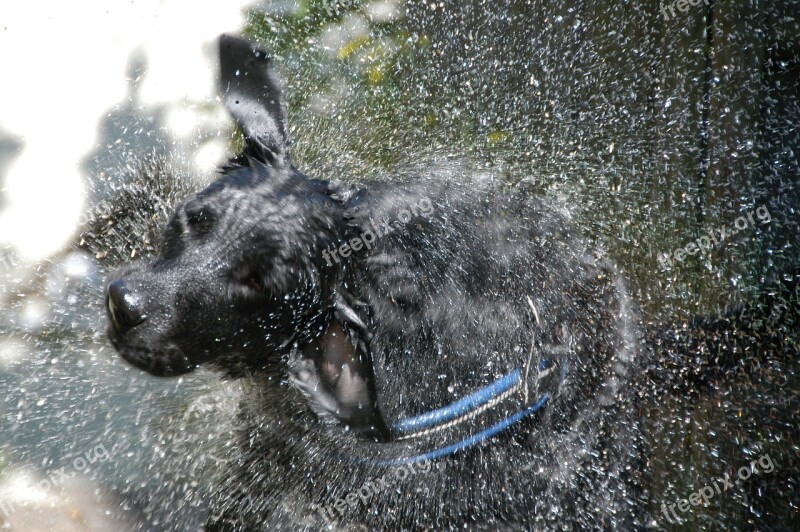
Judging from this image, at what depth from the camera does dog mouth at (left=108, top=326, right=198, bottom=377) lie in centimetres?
220

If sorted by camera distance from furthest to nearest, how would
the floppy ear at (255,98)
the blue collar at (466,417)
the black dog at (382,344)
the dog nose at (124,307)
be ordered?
1. the blue collar at (466,417)
2. the floppy ear at (255,98)
3. the black dog at (382,344)
4. the dog nose at (124,307)

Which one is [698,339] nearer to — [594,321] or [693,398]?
[693,398]

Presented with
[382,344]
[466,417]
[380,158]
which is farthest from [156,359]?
[380,158]

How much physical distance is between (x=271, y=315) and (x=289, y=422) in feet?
1.94

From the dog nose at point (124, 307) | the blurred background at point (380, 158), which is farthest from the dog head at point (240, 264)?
the blurred background at point (380, 158)

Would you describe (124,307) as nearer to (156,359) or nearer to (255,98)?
(156,359)

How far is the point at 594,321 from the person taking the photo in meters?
3.22

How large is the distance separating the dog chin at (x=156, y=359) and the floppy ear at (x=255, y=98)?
88cm

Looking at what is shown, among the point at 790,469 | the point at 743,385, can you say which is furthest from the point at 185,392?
the point at 790,469

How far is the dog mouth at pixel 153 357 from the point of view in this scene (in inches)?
86.7

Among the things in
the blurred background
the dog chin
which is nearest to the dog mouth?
the dog chin

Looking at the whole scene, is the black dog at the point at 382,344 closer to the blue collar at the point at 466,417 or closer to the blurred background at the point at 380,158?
the blue collar at the point at 466,417

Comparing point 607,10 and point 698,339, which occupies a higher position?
point 607,10

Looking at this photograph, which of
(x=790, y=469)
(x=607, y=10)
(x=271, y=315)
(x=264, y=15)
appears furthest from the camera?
(x=264, y=15)
